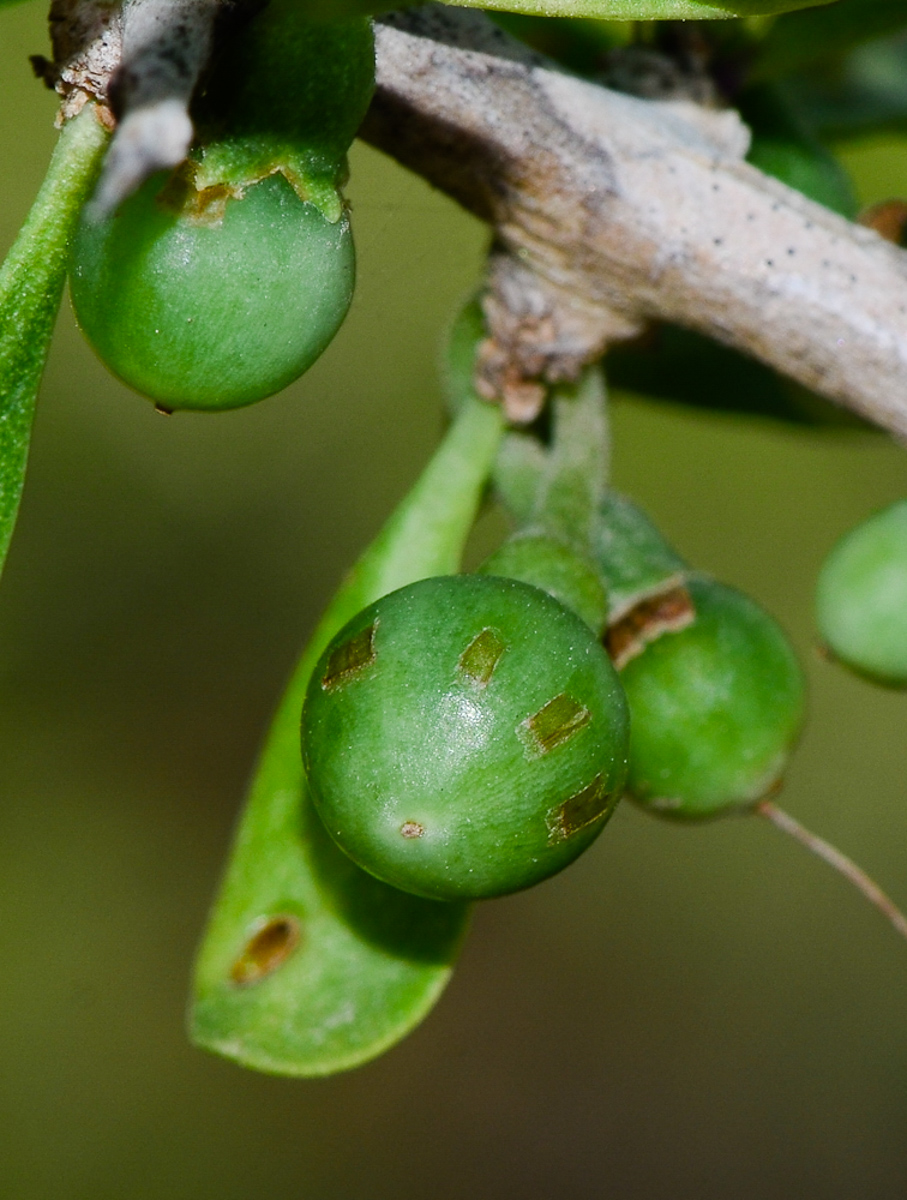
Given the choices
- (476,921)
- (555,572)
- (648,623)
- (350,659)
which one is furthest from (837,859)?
(476,921)

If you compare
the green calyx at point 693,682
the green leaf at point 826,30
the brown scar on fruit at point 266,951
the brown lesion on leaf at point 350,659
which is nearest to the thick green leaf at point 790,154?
the green leaf at point 826,30

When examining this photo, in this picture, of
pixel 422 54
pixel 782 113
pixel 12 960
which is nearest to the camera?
pixel 422 54

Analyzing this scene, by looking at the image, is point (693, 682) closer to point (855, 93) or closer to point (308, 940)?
point (308, 940)

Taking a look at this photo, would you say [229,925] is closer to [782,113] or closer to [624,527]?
[624,527]

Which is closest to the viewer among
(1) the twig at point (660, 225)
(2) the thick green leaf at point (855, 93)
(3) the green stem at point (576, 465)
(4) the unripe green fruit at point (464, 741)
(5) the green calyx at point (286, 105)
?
(5) the green calyx at point (286, 105)

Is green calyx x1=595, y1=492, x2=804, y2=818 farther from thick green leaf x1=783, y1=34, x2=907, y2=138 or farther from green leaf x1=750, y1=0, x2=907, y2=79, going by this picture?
thick green leaf x1=783, y1=34, x2=907, y2=138

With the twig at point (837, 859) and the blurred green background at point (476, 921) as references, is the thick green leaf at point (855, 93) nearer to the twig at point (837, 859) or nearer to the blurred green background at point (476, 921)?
the twig at point (837, 859)

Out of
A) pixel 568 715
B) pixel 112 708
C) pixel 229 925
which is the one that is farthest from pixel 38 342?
pixel 112 708
